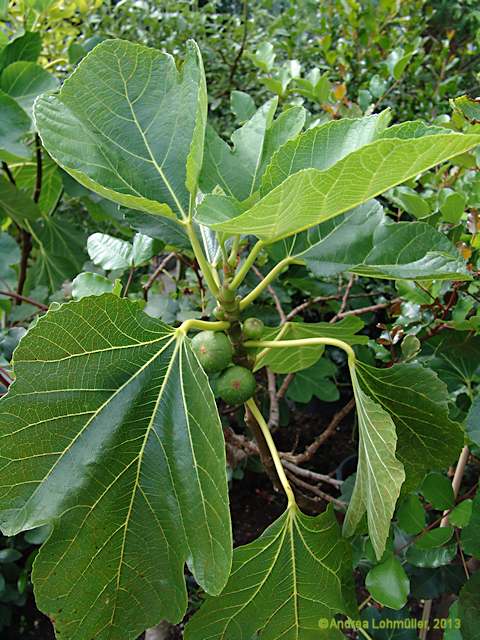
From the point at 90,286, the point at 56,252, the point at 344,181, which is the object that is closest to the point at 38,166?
the point at 56,252

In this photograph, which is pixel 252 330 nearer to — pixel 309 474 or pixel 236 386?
pixel 236 386

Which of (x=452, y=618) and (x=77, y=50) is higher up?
(x=77, y=50)

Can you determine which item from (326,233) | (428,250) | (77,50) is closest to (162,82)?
(326,233)

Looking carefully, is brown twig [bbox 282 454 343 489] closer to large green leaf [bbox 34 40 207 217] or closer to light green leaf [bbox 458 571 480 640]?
light green leaf [bbox 458 571 480 640]

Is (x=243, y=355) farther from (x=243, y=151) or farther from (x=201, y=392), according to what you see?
(x=243, y=151)

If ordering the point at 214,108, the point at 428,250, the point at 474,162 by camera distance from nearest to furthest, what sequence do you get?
1. the point at 428,250
2. the point at 474,162
3. the point at 214,108

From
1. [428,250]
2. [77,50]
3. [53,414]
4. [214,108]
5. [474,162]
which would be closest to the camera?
[53,414]

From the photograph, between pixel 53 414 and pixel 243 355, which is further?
pixel 243 355
